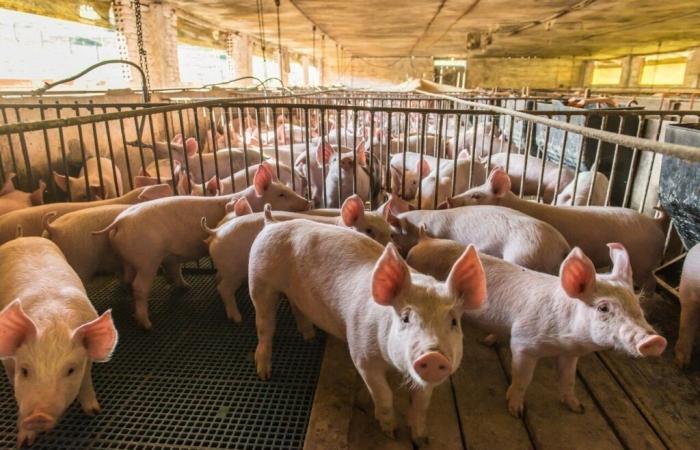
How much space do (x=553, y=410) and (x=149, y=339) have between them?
2.40m

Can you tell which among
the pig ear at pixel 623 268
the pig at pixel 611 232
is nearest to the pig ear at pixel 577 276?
the pig ear at pixel 623 268

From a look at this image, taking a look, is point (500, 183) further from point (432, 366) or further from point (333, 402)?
point (432, 366)

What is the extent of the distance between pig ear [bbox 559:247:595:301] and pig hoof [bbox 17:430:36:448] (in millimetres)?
2420

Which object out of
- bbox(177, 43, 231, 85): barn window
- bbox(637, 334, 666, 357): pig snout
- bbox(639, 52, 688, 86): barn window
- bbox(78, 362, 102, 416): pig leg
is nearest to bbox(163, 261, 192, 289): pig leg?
bbox(78, 362, 102, 416): pig leg

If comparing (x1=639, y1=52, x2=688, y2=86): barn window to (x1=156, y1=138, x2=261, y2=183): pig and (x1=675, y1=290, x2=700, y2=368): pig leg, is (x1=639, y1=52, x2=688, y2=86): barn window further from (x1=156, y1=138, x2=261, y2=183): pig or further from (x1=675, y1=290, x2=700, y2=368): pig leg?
(x1=675, y1=290, x2=700, y2=368): pig leg

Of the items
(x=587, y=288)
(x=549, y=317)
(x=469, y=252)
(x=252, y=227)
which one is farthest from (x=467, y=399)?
(x=252, y=227)

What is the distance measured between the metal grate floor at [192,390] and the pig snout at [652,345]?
147cm

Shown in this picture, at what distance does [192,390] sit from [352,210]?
1372 millimetres

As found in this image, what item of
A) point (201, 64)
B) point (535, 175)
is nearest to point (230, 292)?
point (535, 175)

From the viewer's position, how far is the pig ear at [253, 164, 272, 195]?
3680mm

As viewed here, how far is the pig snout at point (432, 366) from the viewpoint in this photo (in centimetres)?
153

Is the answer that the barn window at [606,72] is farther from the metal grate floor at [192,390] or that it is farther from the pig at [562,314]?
the metal grate floor at [192,390]

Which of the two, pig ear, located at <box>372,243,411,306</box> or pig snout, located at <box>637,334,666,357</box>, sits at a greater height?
pig ear, located at <box>372,243,411,306</box>

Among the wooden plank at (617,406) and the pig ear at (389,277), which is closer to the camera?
the pig ear at (389,277)
